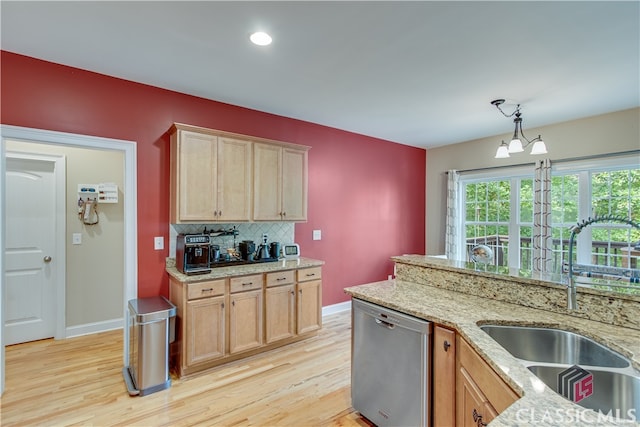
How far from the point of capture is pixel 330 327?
3.94m

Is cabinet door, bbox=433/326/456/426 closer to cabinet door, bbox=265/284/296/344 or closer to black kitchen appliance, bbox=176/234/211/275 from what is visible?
cabinet door, bbox=265/284/296/344

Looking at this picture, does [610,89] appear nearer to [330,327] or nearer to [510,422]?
[510,422]

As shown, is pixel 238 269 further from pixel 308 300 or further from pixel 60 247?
pixel 60 247

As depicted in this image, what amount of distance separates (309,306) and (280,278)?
0.53 m

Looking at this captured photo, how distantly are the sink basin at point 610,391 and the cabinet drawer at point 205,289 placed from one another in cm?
237

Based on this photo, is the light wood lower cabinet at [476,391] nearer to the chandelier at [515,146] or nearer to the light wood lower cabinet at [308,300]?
the light wood lower cabinet at [308,300]

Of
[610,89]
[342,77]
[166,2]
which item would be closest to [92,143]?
[166,2]

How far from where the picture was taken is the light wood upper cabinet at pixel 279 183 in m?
3.37

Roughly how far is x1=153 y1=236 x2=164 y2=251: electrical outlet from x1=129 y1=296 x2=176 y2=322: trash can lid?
49cm

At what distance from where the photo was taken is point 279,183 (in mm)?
3525

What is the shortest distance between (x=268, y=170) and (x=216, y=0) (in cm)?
181

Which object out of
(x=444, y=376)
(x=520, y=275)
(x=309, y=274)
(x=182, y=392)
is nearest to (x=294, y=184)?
(x=309, y=274)

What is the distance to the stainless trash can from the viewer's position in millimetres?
2436

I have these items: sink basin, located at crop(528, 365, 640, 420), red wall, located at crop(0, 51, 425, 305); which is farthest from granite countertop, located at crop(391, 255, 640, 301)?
red wall, located at crop(0, 51, 425, 305)
